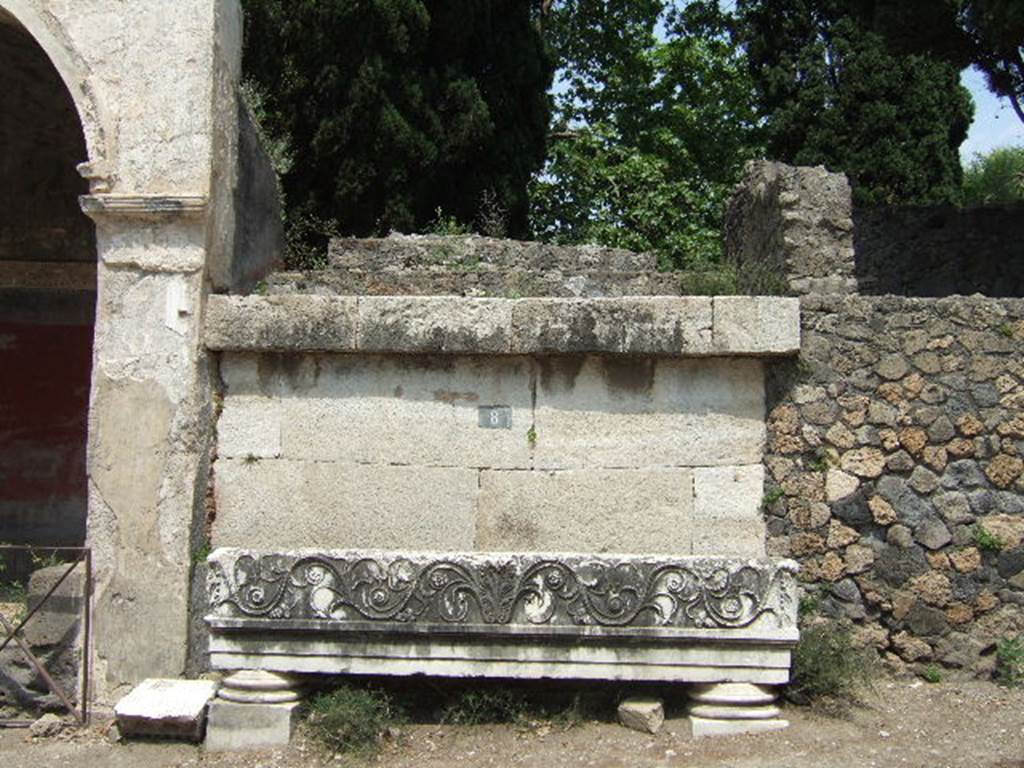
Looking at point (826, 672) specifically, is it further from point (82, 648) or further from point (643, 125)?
point (643, 125)

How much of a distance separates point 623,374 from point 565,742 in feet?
6.50

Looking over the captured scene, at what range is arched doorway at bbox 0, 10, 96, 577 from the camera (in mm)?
9156

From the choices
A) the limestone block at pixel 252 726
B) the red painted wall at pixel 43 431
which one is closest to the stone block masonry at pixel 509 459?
the limestone block at pixel 252 726

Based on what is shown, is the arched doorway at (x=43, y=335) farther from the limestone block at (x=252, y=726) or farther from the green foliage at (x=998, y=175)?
the green foliage at (x=998, y=175)

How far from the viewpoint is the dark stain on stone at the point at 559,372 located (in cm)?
586

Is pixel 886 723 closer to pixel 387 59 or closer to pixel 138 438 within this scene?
pixel 138 438

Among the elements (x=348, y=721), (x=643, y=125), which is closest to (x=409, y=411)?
(x=348, y=721)

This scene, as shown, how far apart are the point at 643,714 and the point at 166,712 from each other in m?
2.33

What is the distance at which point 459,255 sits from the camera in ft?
27.3

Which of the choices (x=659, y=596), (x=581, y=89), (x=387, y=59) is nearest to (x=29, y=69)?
(x=387, y=59)

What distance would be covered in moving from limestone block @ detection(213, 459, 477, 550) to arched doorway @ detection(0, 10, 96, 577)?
12.9 ft

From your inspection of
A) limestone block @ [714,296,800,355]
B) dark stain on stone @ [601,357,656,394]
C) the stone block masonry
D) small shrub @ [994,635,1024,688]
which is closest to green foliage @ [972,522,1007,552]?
small shrub @ [994,635,1024,688]

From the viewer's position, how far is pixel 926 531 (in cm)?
575

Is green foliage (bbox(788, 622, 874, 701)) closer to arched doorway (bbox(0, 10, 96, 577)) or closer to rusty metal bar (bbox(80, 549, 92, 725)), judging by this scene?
rusty metal bar (bbox(80, 549, 92, 725))
